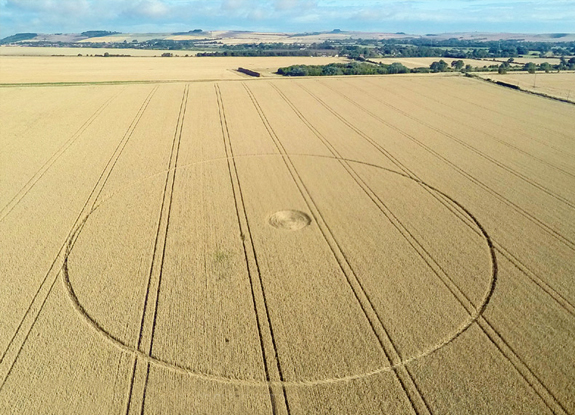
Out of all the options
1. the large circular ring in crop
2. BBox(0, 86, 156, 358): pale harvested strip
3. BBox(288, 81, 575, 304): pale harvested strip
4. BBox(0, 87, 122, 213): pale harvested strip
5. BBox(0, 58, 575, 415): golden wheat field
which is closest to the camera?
BBox(0, 58, 575, 415): golden wheat field

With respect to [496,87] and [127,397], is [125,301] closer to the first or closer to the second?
[127,397]

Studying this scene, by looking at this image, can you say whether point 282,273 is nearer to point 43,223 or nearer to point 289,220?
point 289,220

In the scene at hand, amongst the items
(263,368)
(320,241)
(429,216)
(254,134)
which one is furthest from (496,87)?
(263,368)

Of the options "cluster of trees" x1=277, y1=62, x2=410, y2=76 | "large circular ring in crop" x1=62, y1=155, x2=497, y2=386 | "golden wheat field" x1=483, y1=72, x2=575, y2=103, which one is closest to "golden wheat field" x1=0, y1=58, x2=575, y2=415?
"large circular ring in crop" x1=62, y1=155, x2=497, y2=386

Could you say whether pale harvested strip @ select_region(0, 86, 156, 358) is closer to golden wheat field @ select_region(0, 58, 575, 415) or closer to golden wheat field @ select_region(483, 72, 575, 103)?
golden wheat field @ select_region(0, 58, 575, 415)

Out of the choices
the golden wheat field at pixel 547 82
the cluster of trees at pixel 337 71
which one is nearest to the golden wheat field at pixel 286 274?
the golden wheat field at pixel 547 82

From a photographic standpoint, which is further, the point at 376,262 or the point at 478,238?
the point at 478,238

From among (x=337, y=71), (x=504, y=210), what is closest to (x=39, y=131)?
(x=504, y=210)
